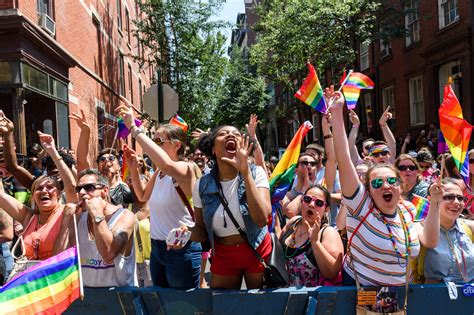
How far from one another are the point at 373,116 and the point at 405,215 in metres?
21.0

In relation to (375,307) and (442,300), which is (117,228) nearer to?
Result: (375,307)

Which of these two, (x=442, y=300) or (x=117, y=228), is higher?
(x=117, y=228)

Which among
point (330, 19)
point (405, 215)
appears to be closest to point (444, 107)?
point (405, 215)

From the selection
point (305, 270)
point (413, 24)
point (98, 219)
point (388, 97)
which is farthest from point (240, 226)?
point (388, 97)

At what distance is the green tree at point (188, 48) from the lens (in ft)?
69.3

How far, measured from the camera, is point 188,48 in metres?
21.1

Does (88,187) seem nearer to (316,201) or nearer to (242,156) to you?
(242,156)

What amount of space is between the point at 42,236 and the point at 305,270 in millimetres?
2004

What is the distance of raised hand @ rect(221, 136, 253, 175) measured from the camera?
3068 millimetres

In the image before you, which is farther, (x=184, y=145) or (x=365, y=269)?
(x=184, y=145)

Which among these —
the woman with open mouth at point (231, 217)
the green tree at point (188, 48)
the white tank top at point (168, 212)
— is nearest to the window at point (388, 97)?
the green tree at point (188, 48)

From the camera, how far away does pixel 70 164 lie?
243 inches

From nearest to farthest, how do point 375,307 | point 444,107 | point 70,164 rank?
1. point 375,307
2. point 444,107
3. point 70,164

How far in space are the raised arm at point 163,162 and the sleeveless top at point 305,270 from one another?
37.3 inches
